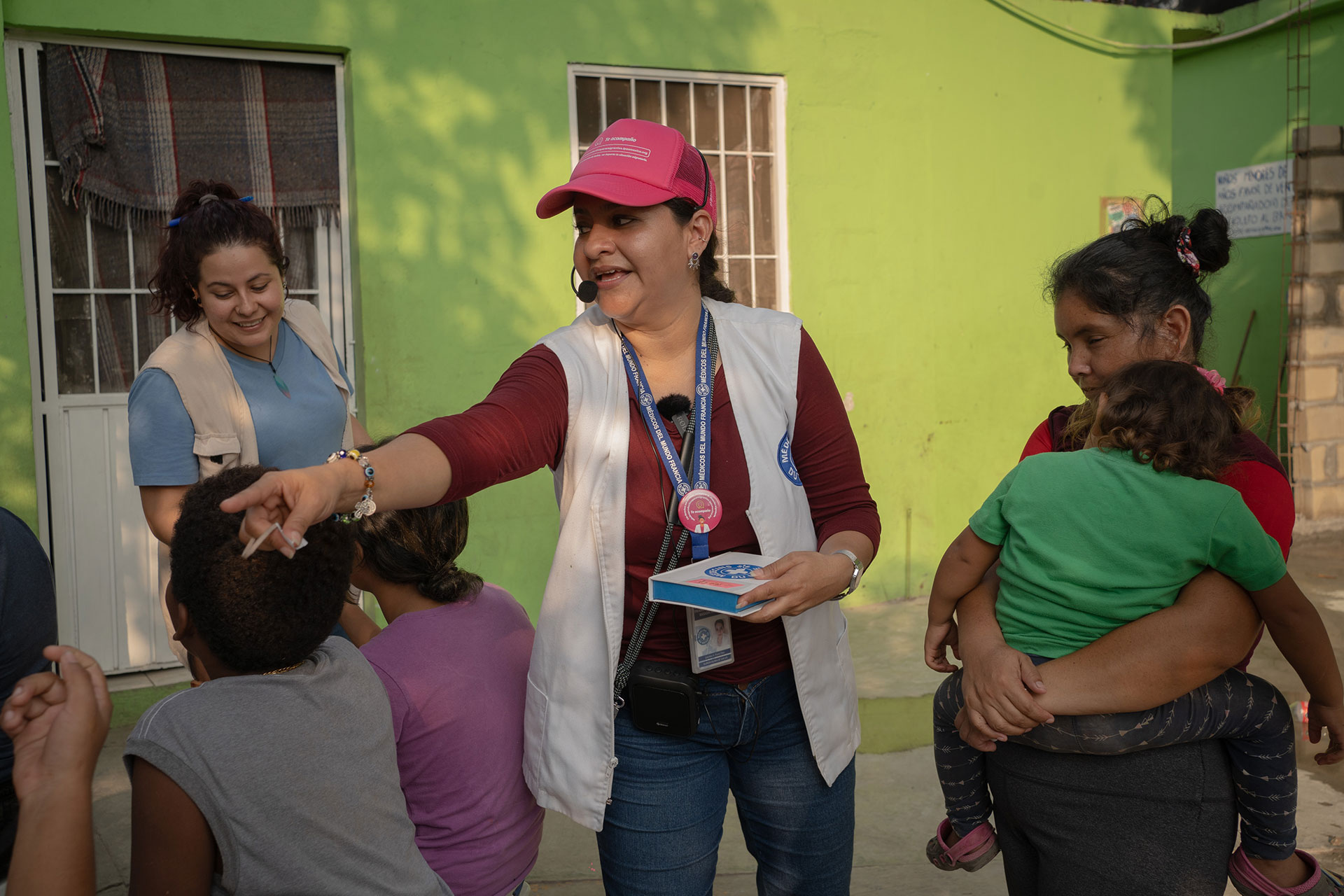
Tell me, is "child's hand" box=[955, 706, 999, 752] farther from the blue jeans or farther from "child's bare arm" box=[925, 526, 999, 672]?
the blue jeans

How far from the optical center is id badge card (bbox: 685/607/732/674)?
2016mm

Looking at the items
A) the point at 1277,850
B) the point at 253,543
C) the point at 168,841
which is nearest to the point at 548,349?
the point at 253,543

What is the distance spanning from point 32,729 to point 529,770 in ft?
3.03

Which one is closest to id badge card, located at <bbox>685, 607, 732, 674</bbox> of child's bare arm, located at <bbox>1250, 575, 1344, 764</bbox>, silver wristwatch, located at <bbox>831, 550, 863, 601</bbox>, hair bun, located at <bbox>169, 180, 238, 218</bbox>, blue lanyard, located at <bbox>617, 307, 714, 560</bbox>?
blue lanyard, located at <bbox>617, 307, 714, 560</bbox>

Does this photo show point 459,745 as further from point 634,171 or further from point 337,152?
point 337,152

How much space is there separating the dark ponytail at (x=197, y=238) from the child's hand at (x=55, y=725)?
1598mm

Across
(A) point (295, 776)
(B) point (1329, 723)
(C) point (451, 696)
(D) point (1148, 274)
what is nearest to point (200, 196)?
(C) point (451, 696)

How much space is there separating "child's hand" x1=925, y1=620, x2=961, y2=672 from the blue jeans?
0.29 metres

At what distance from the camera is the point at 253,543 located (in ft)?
4.66

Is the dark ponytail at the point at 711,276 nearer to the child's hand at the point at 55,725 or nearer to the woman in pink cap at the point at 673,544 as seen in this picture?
the woman in pink cap at the point at 673,544

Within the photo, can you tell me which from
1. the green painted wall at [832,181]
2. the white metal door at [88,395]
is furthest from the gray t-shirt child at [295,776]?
the green painted wall at [832,181]

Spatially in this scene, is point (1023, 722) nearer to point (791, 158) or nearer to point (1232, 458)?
point (1232, 458)

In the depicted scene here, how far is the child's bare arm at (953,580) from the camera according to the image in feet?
6.86

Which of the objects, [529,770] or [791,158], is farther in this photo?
[791,158]
